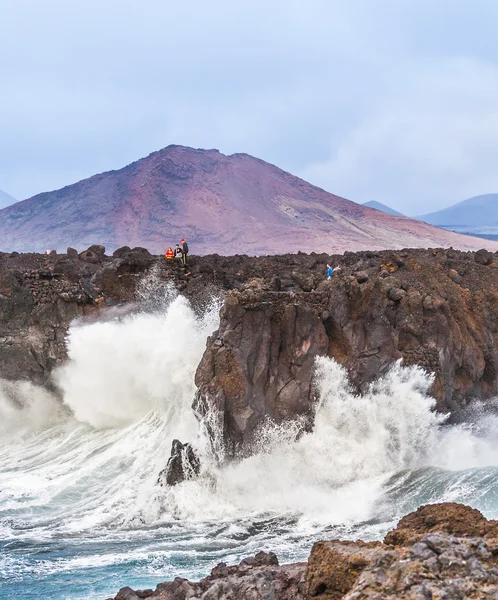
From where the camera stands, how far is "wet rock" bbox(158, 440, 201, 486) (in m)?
15.2

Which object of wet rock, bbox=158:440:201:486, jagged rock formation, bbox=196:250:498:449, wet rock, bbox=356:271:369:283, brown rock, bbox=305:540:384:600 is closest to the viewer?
brown rock, bbox=305:540:384:600

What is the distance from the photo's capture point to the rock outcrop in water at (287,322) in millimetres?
15891

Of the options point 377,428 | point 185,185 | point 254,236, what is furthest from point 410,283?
point 185,185

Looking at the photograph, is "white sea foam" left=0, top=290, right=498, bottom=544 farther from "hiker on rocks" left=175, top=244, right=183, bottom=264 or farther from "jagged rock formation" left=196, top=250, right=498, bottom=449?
"hiker on rocks" left=175, top=244, right=183, bottom=264

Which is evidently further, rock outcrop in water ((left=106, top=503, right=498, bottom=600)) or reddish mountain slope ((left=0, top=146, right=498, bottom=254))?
reddish mountain slope ((left=0, top=146, right=498, bottom=254))

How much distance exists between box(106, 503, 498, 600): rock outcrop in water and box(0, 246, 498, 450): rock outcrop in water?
7312 millimetres

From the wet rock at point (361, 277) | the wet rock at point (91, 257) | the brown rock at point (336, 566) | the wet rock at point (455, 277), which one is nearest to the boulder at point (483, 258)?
the wet rock at point (455, 277)

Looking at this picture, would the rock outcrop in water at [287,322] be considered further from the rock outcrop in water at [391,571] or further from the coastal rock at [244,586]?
the rock outcrop in water at [391,571]

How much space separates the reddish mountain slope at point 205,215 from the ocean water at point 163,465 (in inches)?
1748

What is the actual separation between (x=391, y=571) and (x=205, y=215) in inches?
3066

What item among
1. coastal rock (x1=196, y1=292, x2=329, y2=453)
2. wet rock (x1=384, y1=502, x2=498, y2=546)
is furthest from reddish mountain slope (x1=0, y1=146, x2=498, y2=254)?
wet rock (x1=384, y1=502, x2=498, y2=546)

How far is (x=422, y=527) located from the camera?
7695mm

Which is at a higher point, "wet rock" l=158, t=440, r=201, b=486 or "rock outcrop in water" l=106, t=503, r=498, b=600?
"rock outcrop in water" l=106, t=503, r=498, b=600

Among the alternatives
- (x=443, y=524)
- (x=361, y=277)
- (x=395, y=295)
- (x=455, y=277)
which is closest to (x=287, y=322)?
(x=361, y=277)
